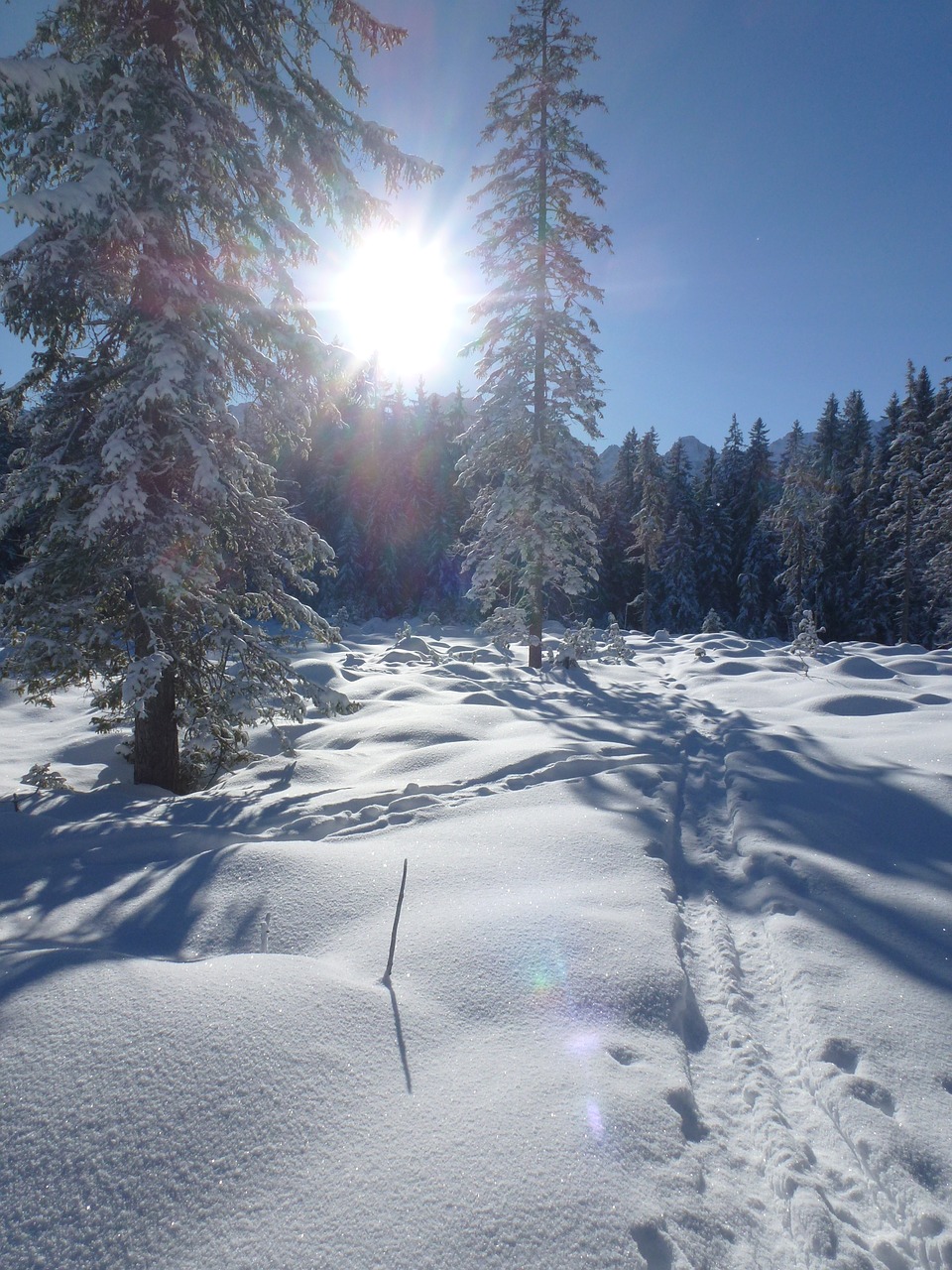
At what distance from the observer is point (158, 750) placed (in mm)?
6863

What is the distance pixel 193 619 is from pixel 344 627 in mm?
22534

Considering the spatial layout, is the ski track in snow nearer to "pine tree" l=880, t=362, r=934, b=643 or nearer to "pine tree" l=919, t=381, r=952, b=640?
"pine tree" l=919, t=381, r=952, b=640

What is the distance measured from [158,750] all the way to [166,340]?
4240 mm

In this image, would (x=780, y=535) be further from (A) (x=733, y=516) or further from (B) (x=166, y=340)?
(B) (x=166, y=340)

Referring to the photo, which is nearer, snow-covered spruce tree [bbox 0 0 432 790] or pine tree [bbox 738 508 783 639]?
snow-covered spruce tree [bbox 0 0 432 790]

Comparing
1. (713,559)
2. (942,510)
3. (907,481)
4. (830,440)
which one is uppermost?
(830,440)

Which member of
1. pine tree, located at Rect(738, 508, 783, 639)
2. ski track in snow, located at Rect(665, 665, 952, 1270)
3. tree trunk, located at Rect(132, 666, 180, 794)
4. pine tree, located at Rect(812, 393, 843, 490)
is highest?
pine tree, located at Rect(812, 393, 843, 490)

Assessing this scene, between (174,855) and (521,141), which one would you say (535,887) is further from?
(521,141)

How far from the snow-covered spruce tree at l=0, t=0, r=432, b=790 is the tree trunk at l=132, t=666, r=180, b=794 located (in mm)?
31

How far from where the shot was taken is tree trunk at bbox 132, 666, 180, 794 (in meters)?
6.74

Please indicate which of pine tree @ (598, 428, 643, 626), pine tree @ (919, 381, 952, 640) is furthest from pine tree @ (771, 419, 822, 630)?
pine tree @ (598, 428, 643, 626)

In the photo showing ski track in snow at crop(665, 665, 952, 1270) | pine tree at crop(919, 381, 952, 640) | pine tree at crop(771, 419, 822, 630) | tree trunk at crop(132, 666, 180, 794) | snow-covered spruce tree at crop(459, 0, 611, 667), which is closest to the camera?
ski track in snow at crop(665, 665, 952, 1270)

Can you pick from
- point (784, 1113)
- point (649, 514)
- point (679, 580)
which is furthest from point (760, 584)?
point (784, 1113)

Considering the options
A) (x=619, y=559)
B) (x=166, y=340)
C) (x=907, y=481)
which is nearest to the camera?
(x=166, y=340)
